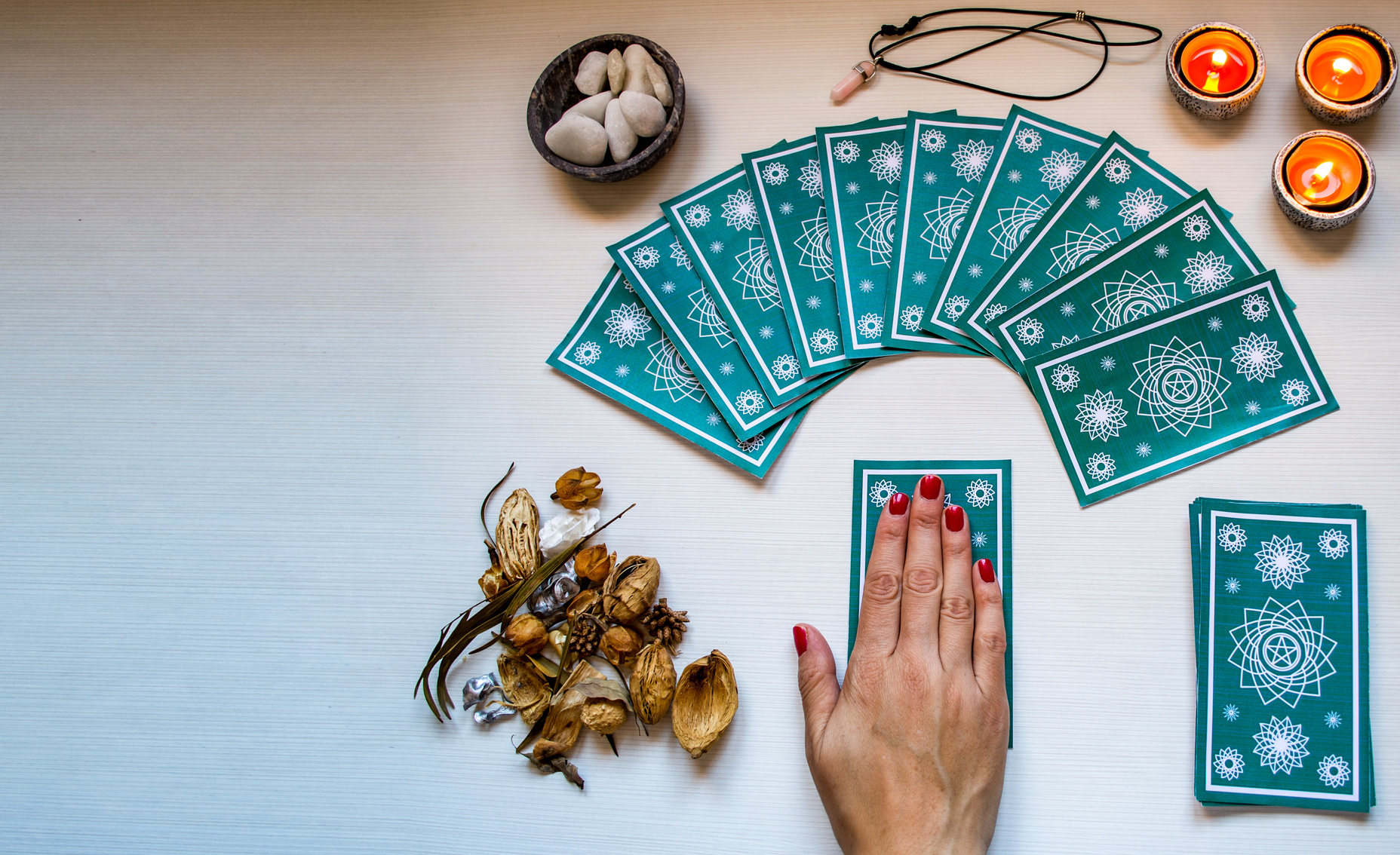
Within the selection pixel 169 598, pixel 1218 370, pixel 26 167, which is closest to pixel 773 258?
pixel 1218 370

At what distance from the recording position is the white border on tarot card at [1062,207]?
3.45 feet

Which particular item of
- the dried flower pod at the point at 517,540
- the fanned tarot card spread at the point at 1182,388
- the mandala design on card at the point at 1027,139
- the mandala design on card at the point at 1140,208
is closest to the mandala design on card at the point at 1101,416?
the fanned tarot card spread at the point at 1182,388

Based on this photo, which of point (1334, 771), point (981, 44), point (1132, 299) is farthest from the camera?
point (981, 44)

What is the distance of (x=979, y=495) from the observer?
3.36ft

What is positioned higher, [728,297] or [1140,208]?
[1140,208]

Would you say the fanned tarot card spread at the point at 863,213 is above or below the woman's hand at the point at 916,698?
above

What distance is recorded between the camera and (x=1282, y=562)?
3.19ft

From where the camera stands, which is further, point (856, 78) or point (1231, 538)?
point (856, 78)

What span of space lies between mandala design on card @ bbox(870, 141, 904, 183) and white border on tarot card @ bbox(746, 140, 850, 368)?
0.08 metres

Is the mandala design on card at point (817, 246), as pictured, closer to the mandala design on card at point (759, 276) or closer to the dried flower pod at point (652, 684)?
the mandala design on card at point (759, 276)

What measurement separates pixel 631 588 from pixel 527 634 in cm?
14

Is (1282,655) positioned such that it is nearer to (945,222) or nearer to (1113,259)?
(1113,259)

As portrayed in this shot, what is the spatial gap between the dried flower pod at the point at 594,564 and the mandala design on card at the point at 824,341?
1.19 feet

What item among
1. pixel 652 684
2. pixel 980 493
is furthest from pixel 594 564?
pixel 980 493
